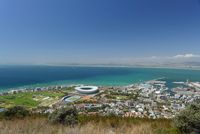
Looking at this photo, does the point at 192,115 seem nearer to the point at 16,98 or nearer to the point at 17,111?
the point at 17,111

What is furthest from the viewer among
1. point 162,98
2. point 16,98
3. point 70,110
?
point 162,98

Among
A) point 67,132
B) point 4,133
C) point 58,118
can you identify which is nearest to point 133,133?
point 67,132

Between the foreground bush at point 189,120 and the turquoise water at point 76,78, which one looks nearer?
the foreground bush at point 189,120

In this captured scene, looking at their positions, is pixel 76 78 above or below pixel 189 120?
below

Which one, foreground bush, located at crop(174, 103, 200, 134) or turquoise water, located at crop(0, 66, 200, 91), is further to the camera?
turquoise water, located at crop(0, 66, 200, 91)

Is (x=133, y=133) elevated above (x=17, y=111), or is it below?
above

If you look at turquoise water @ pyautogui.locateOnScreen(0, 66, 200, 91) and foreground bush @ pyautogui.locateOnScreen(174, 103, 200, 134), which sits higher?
foreground bush @ pyautogui.locateOnScreen(174, 103, 200, 134)

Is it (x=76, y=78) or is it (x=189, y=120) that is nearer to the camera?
(x=189, y=120)

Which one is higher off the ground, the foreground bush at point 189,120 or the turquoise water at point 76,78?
the foreground bush at point 189,120
